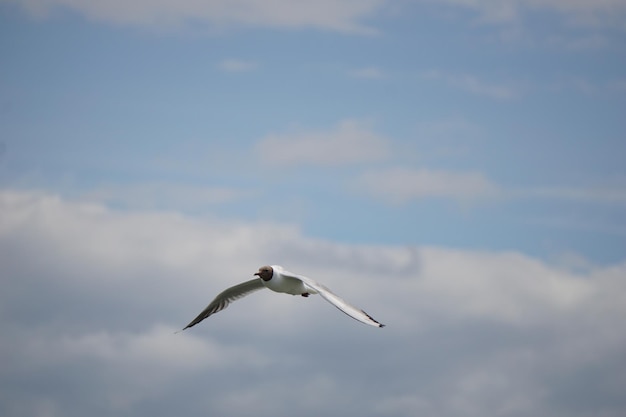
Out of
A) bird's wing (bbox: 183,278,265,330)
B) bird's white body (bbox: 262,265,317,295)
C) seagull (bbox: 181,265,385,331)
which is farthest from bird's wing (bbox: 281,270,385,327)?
bird's wing (bbox: 183,278,265,330)

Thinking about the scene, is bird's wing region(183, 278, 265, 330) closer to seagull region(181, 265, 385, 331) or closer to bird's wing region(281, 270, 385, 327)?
seagull region(181, 265, 385, 331)

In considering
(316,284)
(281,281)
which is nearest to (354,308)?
(316,284)

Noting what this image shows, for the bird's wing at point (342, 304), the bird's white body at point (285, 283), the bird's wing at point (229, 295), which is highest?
the bird's wing at point (229, 295)

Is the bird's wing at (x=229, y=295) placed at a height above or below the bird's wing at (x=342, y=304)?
above

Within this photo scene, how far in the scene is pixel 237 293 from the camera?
160ft

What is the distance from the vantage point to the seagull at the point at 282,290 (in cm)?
3397

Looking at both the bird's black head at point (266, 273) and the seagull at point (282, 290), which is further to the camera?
the bird's black head at point (266, 273)

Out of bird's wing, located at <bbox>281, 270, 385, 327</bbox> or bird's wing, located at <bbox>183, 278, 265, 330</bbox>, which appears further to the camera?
bird's wing, located at <bbox>183, 278, 265, 330</bbox>

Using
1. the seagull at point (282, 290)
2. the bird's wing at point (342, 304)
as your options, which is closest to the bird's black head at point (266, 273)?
the seagull at point (282, 290)

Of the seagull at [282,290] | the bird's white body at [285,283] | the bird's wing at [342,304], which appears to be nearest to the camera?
the bird's wing at [342,304]

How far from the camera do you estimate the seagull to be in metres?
34.0

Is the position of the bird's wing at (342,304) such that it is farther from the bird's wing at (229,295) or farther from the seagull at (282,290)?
the bird's wing at (229,295)

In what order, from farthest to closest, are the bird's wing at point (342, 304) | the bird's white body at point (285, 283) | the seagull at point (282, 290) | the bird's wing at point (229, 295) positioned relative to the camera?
the bird's wing at point (229, 295)
the bird's white body at point (285, 283)
the seagull at point (282, 290)
the bird's wing at point (342, 304)

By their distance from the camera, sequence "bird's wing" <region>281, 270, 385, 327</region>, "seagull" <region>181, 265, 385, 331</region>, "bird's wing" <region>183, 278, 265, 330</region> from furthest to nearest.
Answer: "bird's wing" <region>183, 278, 265, 330</region> → "seagull" <region>181, 265, 385, 331</region> → "bird's wing" <region>281, 270, 385, 327</region>
